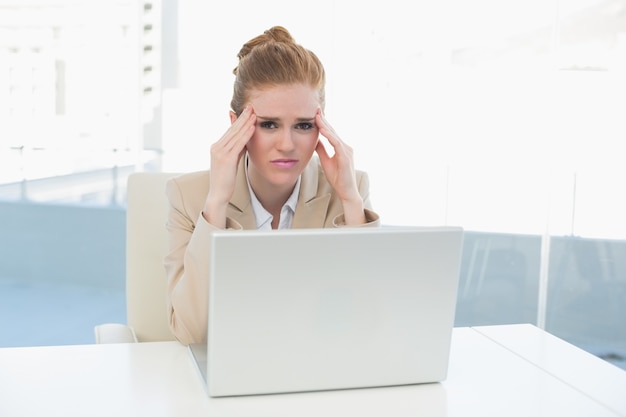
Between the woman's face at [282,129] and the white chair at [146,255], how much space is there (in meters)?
0.31

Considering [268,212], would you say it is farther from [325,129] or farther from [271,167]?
[325,129]

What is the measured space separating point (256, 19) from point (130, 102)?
870 mm

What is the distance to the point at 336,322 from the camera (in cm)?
125

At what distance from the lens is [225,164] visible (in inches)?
73.1

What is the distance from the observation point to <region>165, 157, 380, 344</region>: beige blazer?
1.63 metres

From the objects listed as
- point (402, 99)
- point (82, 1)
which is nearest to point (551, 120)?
point (402, 99)

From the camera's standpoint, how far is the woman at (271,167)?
1.85 metres

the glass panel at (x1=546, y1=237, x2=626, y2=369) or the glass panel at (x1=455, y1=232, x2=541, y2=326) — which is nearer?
the glass panel at (x1=546, y1=237, x2=626, y2=369)

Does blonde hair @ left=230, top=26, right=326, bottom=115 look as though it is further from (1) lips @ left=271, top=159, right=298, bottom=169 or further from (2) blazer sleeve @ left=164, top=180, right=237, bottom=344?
(2) blazer sleeve @ left=164, top=180, right=237, bottom=344

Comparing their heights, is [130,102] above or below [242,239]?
above

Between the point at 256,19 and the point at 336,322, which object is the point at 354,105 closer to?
the point at 256,19

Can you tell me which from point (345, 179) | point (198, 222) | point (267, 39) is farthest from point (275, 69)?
point (198, 222)

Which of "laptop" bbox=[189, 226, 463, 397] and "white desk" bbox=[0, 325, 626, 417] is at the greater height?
"laptop" bbox=[189, 226, 463, 397]

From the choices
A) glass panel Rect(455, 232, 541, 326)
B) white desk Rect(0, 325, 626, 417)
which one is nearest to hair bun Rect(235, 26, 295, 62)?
white desk Rect(0, 325, 626, 417)
